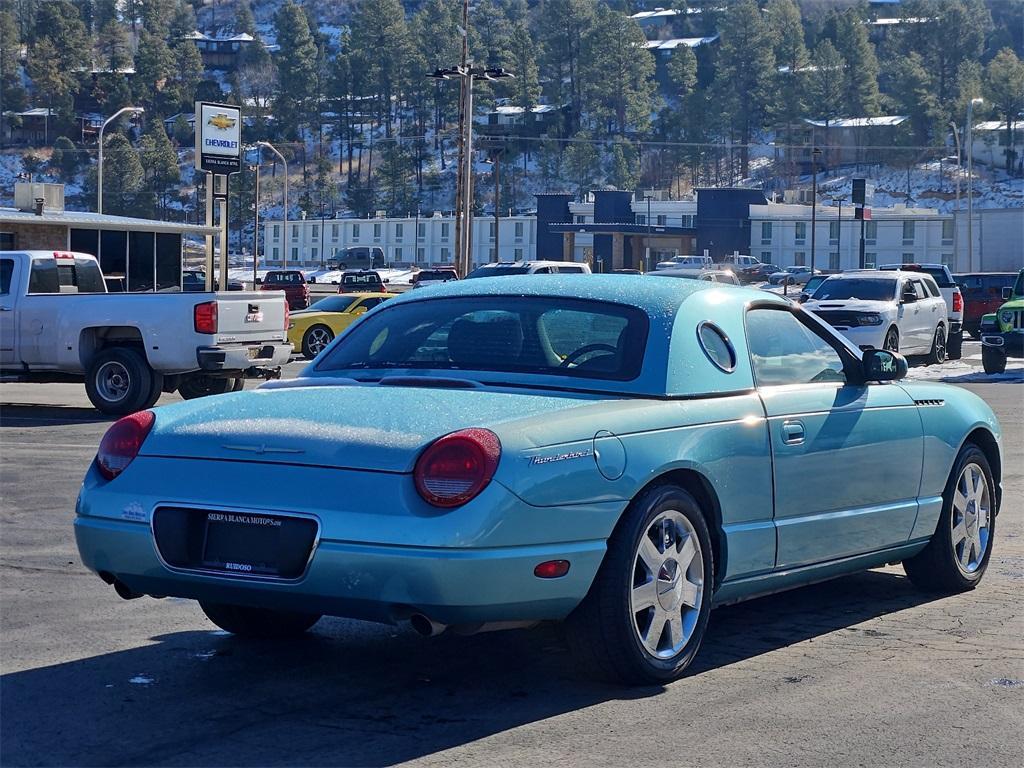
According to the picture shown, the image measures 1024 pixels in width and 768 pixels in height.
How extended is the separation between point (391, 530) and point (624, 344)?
4.80 ft

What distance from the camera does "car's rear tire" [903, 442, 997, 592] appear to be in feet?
23.6

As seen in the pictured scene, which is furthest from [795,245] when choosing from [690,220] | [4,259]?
[4,259]

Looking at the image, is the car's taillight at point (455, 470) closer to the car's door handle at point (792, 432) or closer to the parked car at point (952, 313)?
the car's door handle at point (792, 432)

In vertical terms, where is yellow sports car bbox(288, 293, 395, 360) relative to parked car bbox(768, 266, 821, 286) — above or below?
below

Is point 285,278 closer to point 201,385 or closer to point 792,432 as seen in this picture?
point 201,385

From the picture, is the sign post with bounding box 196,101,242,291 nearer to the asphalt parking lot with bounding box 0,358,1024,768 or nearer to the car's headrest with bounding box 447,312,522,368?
the asphalt parking lot with bounding box 0,358,1024,768

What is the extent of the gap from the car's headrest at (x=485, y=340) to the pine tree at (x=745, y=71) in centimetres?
17525

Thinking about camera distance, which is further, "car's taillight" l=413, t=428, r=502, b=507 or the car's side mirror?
the car's side mirror

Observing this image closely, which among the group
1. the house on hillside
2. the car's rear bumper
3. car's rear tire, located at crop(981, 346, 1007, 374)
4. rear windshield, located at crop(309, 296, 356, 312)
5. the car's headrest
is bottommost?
car's rear tire, located at crop(981, 346, 1007, 374)

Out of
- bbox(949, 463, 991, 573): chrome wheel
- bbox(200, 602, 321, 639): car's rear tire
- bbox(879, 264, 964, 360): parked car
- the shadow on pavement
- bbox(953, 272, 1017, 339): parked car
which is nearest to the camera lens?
the shadow on pavement

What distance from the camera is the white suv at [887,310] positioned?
2645cm

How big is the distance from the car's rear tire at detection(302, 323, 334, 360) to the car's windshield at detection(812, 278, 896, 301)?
9936 mm

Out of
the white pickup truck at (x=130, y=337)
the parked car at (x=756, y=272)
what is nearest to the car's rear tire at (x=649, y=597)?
the white pickup truck at (x=130, y=337)

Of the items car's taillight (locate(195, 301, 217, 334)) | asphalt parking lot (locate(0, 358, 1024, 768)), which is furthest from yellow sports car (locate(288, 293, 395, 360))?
asphalt parking lot (locate(0, 358, 1024, 768))
